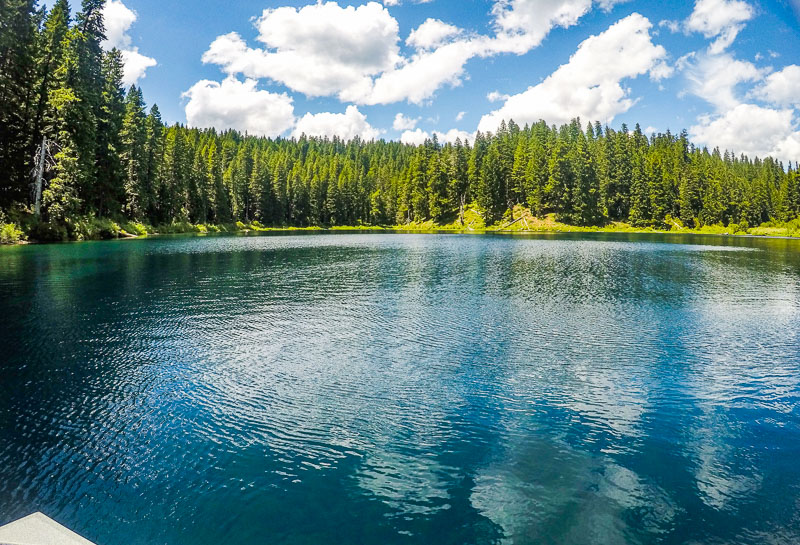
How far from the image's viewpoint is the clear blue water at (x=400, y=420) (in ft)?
26.5

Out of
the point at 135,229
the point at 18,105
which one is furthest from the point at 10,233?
the point at 135,229

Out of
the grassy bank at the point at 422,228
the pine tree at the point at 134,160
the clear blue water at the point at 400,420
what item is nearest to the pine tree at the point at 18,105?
the grassy bank at the point at 422,228

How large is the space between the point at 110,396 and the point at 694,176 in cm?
15240

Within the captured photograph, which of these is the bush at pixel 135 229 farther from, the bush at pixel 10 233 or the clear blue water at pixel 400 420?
the clear blue water at pixel 400 420

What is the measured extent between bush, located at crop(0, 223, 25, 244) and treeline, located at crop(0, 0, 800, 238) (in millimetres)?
2671

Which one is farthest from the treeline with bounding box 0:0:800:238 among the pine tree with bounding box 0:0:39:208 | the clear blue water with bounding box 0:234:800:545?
the clear blue water with bounding box 0:234:800:545

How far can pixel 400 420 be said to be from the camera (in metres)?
11.9

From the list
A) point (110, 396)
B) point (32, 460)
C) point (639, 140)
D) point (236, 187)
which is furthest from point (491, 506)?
point (639, 140)

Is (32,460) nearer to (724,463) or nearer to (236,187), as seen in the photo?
(724,463)

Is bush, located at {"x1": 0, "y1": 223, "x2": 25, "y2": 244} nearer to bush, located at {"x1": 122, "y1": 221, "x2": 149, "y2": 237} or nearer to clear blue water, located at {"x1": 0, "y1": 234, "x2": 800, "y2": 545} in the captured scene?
bush, located at {"x1": 122, "y1": 221, "x2": 149, "y2": 237}

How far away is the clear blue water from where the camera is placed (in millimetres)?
8078

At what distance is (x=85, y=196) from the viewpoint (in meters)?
67.9

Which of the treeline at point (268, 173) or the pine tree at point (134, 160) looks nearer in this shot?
Result: the treeline at point (268, 173)

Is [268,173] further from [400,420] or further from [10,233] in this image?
[400,420]
